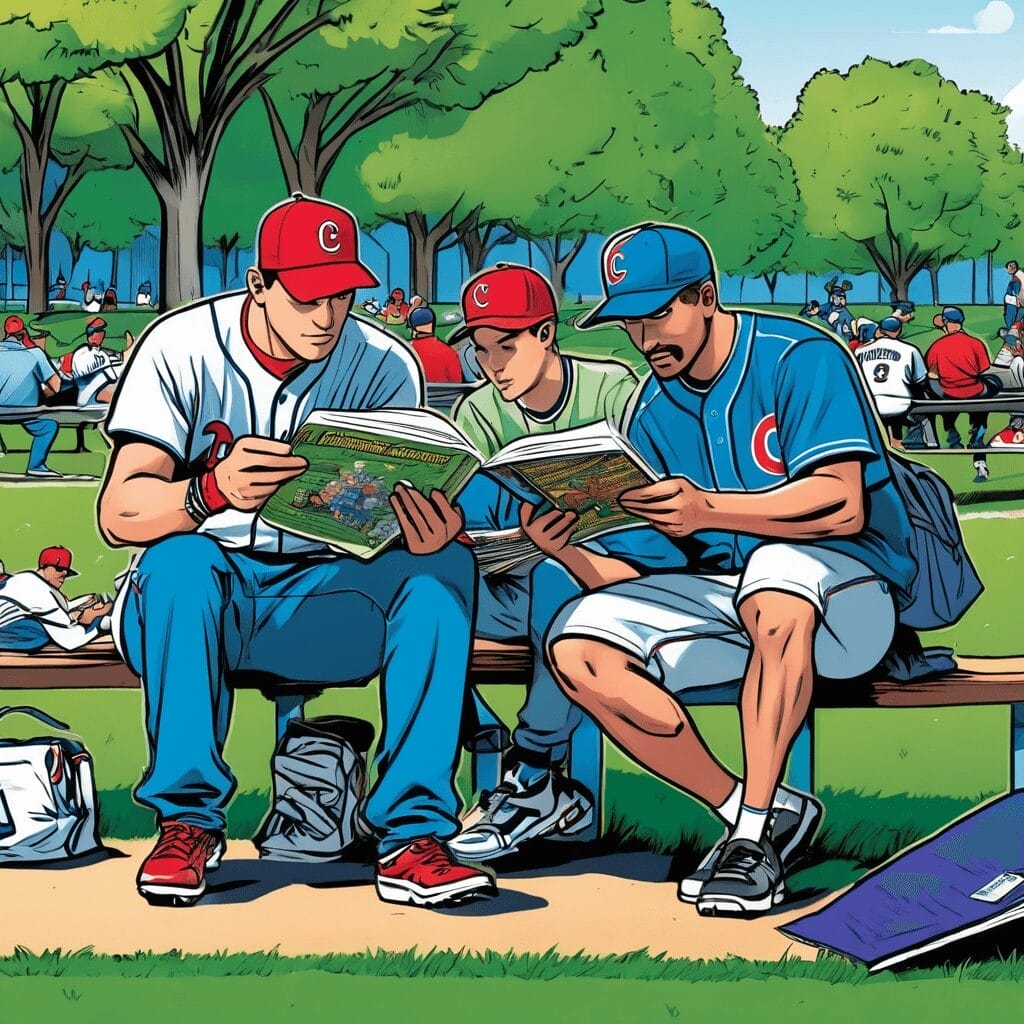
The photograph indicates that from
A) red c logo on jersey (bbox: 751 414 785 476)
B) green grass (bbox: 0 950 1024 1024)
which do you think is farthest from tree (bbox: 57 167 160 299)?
green grass (bbox: 0 950 1024 1024)

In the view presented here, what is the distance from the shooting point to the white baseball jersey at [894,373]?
12.8 meters

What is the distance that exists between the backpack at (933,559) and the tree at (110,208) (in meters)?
26.0

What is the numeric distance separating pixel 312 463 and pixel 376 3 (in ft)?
41.3

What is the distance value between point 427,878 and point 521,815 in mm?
551

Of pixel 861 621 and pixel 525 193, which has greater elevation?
pixel 525 193

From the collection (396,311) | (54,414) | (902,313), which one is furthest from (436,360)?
(396,311)

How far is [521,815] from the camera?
196 inches

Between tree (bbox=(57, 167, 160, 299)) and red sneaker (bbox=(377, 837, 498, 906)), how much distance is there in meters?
26.1

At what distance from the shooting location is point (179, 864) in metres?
4.55

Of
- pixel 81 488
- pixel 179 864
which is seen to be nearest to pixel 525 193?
pixel 81 488

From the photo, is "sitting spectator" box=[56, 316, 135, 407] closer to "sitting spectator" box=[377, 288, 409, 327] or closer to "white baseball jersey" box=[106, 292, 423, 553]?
"sitting spectator" box=[377, 288, 409, 327]

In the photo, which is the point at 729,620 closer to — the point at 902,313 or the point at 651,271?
the point at 651,271

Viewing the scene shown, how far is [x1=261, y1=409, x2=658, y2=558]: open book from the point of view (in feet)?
14.4

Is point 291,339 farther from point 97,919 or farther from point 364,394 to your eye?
point 97,919
